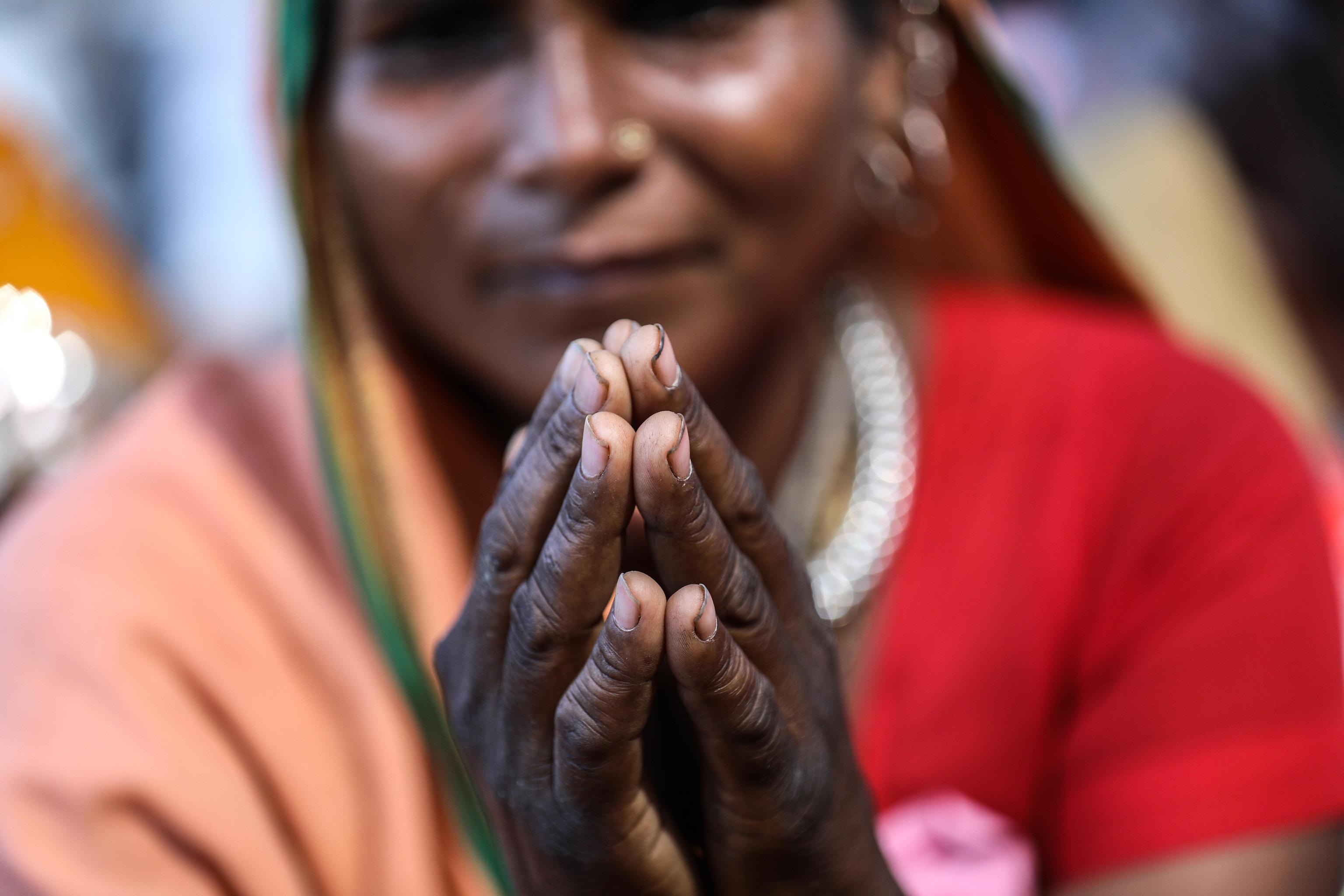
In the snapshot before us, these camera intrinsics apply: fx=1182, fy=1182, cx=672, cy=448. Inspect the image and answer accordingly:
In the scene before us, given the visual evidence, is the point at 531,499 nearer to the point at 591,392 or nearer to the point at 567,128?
the point at 591,392

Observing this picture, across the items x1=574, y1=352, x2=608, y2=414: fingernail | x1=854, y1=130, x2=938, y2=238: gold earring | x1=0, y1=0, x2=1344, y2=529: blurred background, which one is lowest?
x1=574, y1=352, x2=608, y2=414: fingernail

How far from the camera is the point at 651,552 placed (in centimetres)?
41

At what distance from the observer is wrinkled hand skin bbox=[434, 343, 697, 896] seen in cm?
39

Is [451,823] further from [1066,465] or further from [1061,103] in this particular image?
[1061,103]

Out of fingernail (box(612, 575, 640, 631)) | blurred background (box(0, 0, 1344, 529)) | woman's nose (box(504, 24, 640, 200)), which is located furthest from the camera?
blurred background (box(0, 0, 1344, 529))

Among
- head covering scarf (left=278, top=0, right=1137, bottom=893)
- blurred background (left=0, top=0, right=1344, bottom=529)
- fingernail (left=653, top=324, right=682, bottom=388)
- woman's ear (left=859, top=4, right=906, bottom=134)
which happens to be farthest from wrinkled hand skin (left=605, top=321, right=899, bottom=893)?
blurred background (left=0, top=0, right=1344, bottom=529)

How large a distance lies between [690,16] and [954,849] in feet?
1.64

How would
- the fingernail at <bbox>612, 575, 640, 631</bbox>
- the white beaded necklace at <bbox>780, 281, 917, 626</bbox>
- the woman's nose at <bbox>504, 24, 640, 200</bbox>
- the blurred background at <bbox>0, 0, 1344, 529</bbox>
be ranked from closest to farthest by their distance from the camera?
1. the fingernail at <bbox>612, 575, 640, 631</bbox>
2. the woman's nose at <bbox>504, 24, 640, 200</bbox>
3. the white beaded necklace at <bbox>780, 281, 917, 626</bbox>
4. the blurred background at <bbox>0, 0, 1344, 529</bbox>

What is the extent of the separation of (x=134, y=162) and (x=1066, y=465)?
1.64m

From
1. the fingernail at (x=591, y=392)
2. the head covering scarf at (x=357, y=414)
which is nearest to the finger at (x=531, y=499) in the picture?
the fingernail at (x=591, y=392)

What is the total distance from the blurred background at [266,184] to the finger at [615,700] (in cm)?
65

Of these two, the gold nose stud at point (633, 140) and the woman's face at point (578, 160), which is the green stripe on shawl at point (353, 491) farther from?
the gold nose stud at point (633, 140)

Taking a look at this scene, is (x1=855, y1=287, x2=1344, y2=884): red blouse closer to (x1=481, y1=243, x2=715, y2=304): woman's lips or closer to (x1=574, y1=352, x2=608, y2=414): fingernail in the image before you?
(x1=481, y1=243, x2=715, y2=304): woman's lips

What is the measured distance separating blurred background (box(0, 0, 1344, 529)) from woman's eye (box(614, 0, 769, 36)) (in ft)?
1.17
